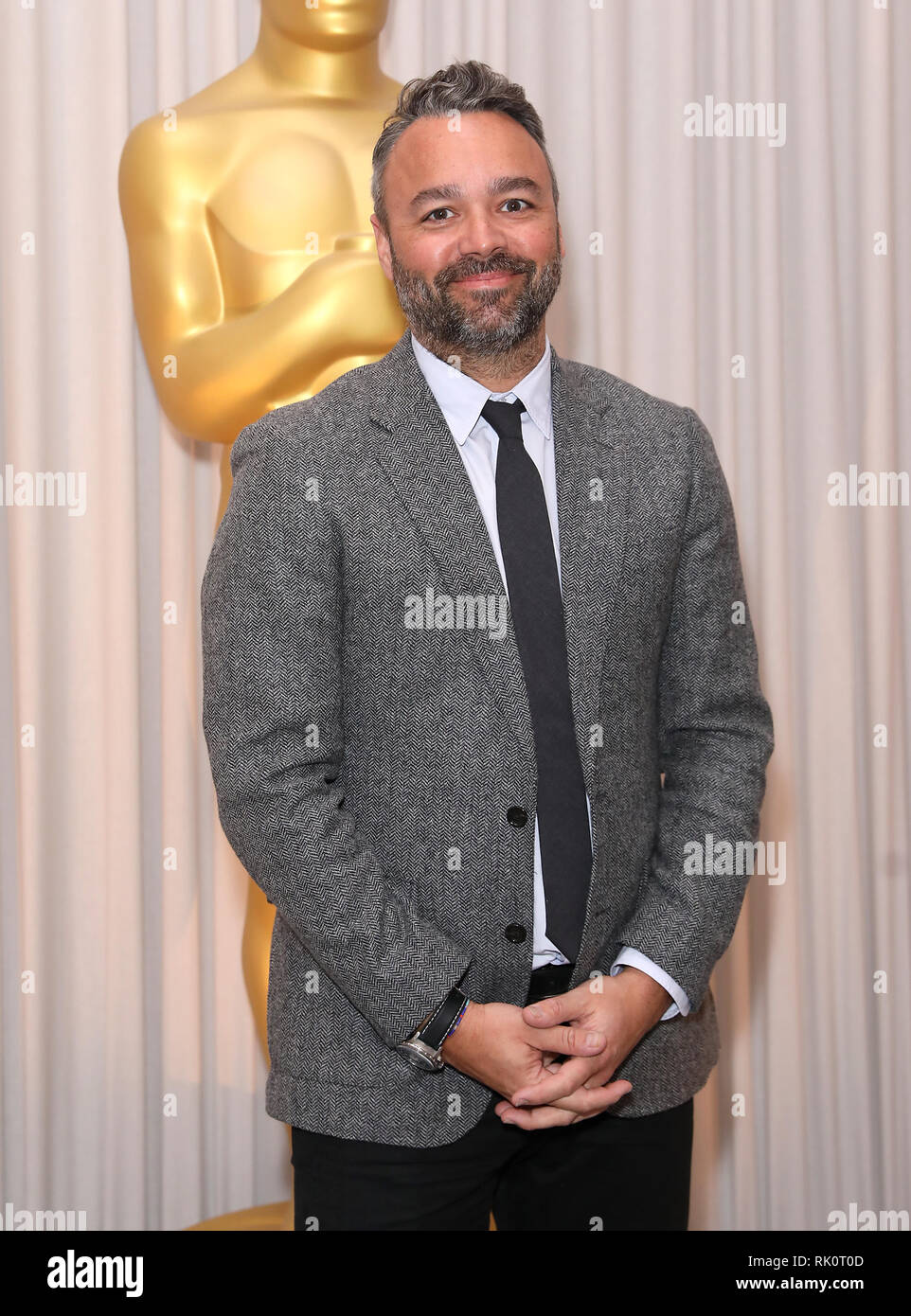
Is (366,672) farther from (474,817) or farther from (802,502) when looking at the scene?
(802,502)

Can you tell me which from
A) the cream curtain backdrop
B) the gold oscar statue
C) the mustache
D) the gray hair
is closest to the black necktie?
the mustache

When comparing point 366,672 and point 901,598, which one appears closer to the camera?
point 366,672

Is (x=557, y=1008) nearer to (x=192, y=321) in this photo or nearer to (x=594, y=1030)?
(x=594, y=1030)

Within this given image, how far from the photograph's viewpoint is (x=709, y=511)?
1.18 metres

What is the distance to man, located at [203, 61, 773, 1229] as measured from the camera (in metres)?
1.05

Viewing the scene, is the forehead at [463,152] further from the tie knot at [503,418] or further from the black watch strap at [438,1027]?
the black watch strap at [438,1027]

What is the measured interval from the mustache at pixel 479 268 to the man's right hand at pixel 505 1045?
1.99 feet

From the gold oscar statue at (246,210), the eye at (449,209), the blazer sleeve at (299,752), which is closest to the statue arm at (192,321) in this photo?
the gold oscar statue at (246,210)

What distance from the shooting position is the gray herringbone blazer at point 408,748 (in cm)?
104

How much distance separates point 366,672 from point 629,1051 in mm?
392

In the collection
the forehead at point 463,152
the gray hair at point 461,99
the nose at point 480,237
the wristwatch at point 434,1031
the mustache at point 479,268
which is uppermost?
the gray hair at point 461,99

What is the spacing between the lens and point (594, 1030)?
41.7 inches

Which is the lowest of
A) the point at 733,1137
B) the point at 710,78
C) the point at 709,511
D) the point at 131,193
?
the point at 733,1137
